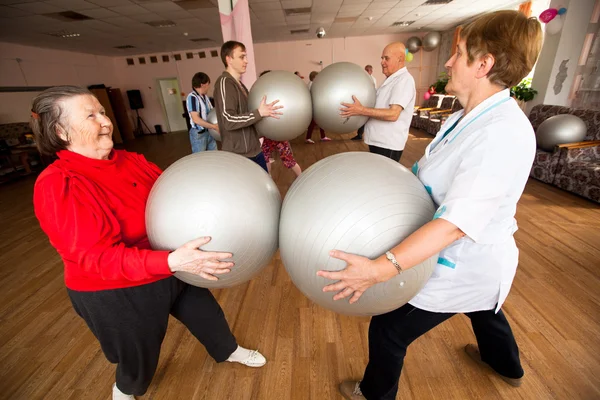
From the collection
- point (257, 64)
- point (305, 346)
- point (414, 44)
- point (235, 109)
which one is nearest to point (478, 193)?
point (305, 346)

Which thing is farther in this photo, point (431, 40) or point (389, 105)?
point (431, 40)

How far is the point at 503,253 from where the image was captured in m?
0.96

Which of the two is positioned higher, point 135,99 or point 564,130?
point 135,99

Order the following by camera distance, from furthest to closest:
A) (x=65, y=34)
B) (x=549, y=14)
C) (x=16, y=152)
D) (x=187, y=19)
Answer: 1. (x=65, y=34)
2. (x=187, y=19)
3. (x=16, y=152)
4. (x=549, y=14)

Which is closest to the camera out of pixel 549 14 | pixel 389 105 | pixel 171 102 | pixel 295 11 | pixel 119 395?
pixel 119 395

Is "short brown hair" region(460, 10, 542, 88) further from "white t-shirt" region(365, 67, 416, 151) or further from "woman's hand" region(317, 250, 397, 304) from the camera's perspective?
"white t-shirt" region(365, 67, 416, 151)

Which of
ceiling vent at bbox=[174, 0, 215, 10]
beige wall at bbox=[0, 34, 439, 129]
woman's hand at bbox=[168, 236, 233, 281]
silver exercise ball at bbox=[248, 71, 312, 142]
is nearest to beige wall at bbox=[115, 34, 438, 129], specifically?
beige wall at bbox=[0, 34, 439, 129]

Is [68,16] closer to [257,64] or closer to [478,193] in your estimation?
[257,64]

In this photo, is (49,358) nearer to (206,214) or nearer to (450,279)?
(206,214)

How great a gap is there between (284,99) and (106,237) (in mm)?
1278

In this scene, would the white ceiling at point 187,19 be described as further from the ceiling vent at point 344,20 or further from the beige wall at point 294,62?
the beige wall at point 294,62

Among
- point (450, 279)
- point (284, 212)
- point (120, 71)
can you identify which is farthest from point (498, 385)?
point (120, 71)

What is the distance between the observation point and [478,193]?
28.9 inches

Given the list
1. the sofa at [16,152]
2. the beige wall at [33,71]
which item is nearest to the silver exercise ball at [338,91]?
the sofa at [16,152]
